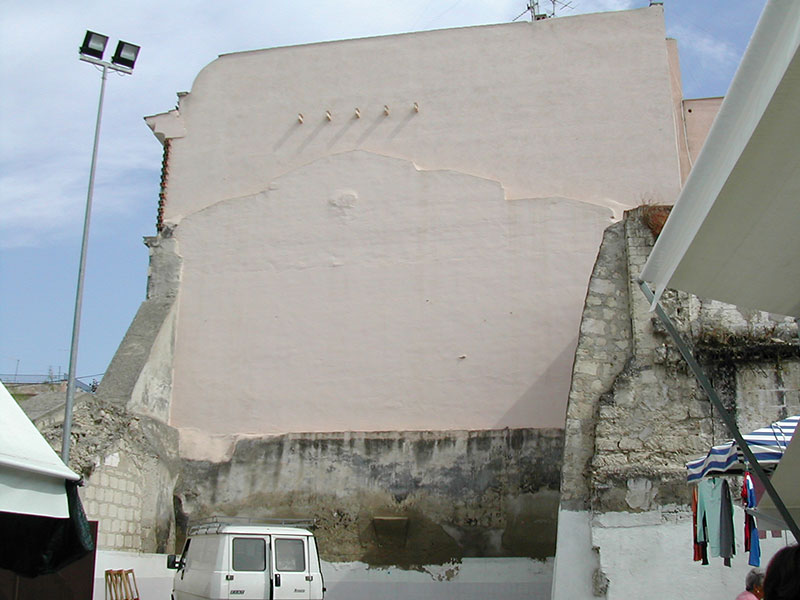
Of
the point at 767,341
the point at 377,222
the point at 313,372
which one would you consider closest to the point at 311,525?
the point at 313,372

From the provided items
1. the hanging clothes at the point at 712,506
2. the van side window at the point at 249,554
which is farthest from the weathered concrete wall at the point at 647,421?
the van side window at the point at 249,554

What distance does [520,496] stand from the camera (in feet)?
42.9

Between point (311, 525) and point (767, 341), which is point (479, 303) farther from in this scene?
point (767, 341)

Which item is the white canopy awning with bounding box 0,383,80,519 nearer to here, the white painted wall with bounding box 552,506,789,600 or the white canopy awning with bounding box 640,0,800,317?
the white canopy awning with bounding box 640,0,800,317

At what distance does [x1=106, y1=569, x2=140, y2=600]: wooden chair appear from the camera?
456 inches

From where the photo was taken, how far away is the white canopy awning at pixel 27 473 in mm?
3824

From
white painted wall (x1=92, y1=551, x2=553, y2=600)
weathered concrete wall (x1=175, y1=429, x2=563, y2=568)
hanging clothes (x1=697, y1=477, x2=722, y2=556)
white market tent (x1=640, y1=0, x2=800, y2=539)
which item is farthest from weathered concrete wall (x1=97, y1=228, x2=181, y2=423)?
white market tent (x1=640, y1=0, x2=800, y2=539)

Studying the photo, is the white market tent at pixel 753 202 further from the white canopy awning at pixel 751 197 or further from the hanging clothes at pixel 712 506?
the hanging clothes at pixel 712 506

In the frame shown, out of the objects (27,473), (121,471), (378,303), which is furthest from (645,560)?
(121,471)

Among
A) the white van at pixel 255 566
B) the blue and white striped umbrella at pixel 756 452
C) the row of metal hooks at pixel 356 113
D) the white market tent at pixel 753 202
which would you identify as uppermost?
the row of metal hooks at pixel 356 113

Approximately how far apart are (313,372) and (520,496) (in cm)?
421

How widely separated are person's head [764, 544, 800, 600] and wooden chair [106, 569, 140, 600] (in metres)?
10.2

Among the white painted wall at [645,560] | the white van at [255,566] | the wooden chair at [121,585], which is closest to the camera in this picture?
the white painted wall at [645,560]

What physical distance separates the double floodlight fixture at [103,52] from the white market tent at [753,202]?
10931 mm
